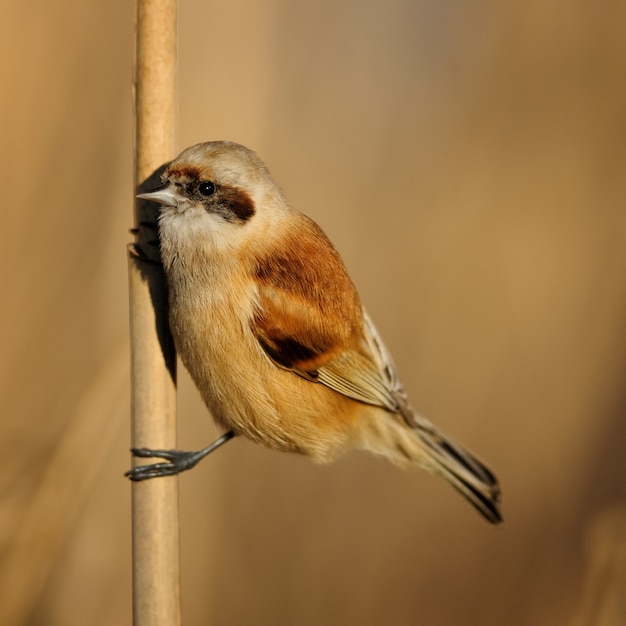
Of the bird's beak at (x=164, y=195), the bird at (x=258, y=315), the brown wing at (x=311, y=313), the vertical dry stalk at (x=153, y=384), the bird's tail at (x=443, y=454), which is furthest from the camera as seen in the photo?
the bird's tail at (x=443, y=454)

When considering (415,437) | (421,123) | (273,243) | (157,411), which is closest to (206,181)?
(273,243)

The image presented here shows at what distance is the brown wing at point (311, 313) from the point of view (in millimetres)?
2434

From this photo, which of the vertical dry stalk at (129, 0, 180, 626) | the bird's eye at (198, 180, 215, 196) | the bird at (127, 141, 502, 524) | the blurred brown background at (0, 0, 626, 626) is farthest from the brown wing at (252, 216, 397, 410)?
the blurred brown background at (0, 0, 626, 626)

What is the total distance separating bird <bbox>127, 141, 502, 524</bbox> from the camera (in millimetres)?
2285

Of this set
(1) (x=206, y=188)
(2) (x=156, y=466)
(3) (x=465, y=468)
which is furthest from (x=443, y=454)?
(1) (x=206, y=188)

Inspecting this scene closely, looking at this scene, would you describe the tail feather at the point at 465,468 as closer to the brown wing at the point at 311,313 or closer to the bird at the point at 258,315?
the bird at the point at 258,315

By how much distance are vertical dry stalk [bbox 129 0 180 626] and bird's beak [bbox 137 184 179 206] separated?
0.05 metres

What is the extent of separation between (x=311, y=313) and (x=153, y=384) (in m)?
0.57

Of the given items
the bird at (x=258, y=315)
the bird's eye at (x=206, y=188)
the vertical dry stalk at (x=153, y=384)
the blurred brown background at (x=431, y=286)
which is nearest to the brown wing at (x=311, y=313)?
the bird at (x=258, y=315)

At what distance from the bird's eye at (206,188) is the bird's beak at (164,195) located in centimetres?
9

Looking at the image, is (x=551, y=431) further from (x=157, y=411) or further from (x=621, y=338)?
(x=157, y=411)

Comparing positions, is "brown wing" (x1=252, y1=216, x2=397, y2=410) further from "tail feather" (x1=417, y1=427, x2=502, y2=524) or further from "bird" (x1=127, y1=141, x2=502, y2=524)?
"tail feather" (x1=417, y1=427, x2=502, y2=524)

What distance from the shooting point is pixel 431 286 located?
12.0ft

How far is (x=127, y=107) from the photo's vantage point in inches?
125
